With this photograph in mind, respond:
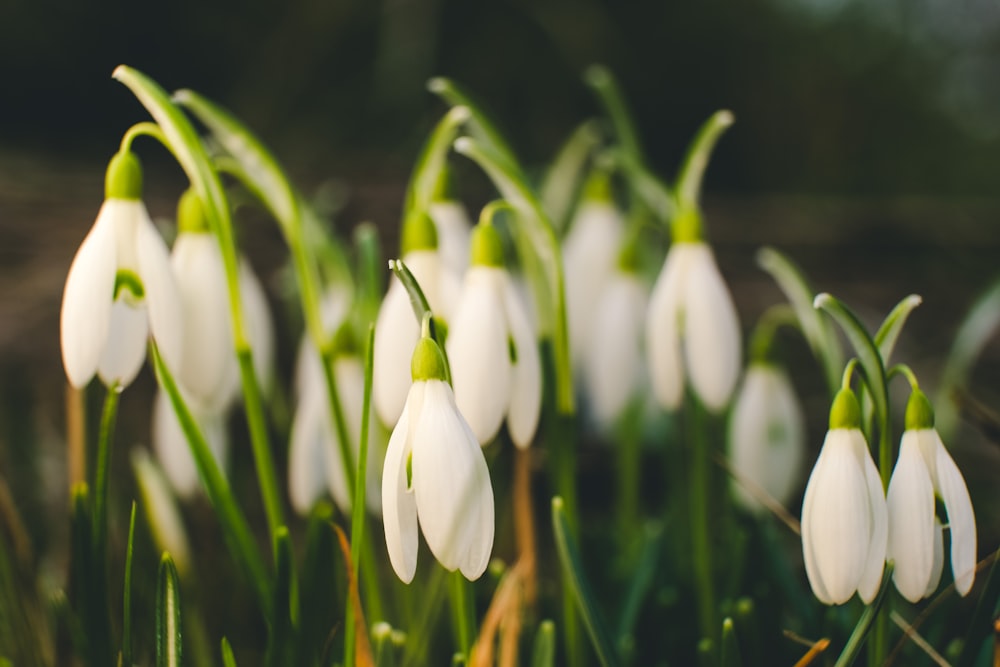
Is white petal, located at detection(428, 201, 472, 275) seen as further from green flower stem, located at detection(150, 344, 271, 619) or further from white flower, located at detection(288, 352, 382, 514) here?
green flower stem, located at detection(150, 344, 271, 619)

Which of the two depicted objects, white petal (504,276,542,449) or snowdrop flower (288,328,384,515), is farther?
snowdrop flower (288,328,384,515)

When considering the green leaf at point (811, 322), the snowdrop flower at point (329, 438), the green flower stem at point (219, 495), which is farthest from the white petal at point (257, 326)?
the green leaf at point (811, 322)

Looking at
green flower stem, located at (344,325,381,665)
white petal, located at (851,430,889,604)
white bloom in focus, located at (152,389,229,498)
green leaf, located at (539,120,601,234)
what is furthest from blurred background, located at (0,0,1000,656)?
white petal, located at (851,430,889,604)

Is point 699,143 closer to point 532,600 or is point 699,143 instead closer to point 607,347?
point 607,347

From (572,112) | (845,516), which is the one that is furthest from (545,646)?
→ (572,112)

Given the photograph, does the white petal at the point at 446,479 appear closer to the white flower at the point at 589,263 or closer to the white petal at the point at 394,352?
the white petal at the point at 394,352

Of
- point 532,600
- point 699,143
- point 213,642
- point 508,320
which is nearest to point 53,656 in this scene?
point 213,642
